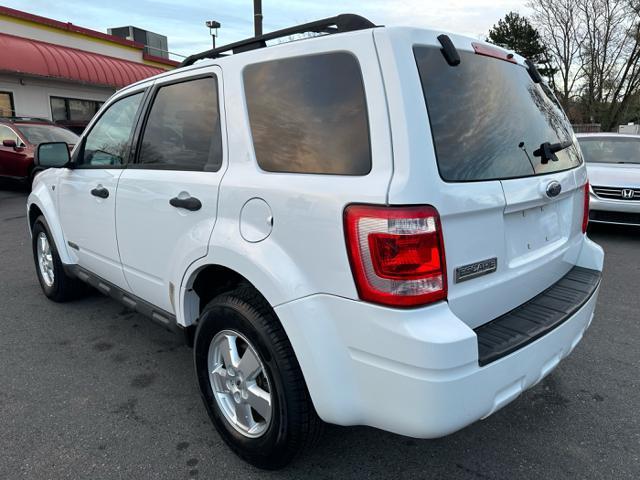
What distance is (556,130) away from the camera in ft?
8.46

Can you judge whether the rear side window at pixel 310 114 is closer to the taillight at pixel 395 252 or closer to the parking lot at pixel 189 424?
the taillight at pixel 395 252

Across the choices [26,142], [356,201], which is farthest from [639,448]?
[26,142]

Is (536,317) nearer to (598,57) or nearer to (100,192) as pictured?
(100,192)

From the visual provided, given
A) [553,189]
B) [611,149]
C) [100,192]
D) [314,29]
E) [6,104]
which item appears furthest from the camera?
[6,104]

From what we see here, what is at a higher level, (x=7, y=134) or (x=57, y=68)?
(x=57, y=68)

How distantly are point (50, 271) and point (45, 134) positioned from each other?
8621mm

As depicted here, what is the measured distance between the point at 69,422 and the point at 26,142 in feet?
33.5

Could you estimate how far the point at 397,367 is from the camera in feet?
5.63

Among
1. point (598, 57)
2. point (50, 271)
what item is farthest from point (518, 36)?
point (50, 271)

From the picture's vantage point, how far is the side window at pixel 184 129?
2443mm

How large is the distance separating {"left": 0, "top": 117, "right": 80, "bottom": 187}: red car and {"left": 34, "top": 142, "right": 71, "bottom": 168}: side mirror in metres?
7.99

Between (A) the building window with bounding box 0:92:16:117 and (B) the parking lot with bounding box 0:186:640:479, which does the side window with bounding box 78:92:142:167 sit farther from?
(A) the building window with bounding box 0:92:16:117

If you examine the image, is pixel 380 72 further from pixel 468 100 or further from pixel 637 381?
pixel 637 381

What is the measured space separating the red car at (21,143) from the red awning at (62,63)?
4947mm
